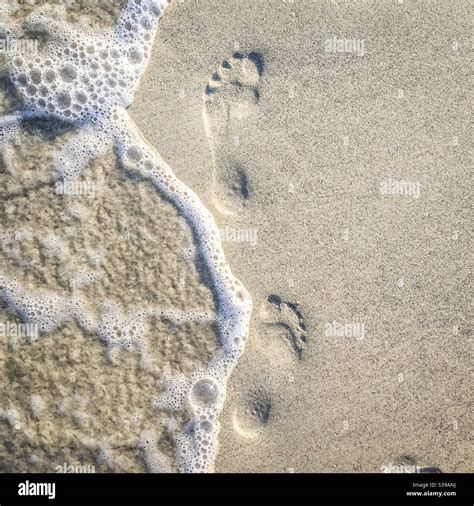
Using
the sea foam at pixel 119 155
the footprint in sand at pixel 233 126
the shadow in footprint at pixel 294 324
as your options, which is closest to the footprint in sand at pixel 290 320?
the shadow in footprint at pixel 294 324

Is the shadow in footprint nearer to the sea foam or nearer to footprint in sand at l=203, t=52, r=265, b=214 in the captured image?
the sea foam

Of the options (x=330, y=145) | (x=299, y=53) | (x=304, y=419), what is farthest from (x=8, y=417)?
(x=299, y=53)

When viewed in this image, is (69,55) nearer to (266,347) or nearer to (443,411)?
(266,347)

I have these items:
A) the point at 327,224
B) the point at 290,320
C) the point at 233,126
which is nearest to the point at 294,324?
the point at 290,320

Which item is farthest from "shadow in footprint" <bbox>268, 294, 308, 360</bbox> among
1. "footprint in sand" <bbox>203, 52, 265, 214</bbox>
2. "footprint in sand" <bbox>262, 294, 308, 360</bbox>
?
"footprint in sand" <bbox>203, 52, 265, 214</bbox>

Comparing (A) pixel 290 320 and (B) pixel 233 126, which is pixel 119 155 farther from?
(A) pixel 290 320
